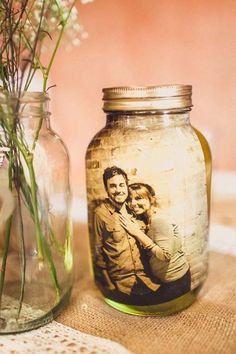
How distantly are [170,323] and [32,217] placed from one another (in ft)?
0.72

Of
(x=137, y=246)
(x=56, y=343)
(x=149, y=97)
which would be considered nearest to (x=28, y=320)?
(x=56, y=343)

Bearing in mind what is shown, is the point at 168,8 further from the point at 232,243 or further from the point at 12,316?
the point at 12,316

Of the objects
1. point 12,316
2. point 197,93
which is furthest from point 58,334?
point 197,93

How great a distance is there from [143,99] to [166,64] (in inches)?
17.2

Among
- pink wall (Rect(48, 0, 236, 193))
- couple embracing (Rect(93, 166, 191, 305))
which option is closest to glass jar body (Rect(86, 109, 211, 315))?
couple embracing (Rect(93, 166, 191, 305))

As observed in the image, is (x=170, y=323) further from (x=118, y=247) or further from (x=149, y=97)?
(x=149, y=97)

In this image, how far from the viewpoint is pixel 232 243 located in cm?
76

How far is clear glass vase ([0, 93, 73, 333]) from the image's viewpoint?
490mm

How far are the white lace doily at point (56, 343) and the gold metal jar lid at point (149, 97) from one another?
0.28 m

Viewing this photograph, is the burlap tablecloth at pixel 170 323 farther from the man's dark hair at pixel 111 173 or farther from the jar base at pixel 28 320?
the man's dark hair at pixel 111 173

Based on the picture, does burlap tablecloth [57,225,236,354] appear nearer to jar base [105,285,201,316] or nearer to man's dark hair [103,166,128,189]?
jar base [105,285,201,316]

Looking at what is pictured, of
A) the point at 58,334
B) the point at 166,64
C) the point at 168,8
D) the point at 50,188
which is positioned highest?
the point at 168,8

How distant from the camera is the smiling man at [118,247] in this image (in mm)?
497

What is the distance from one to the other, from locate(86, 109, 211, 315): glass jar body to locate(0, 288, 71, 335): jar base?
0.08 metres
